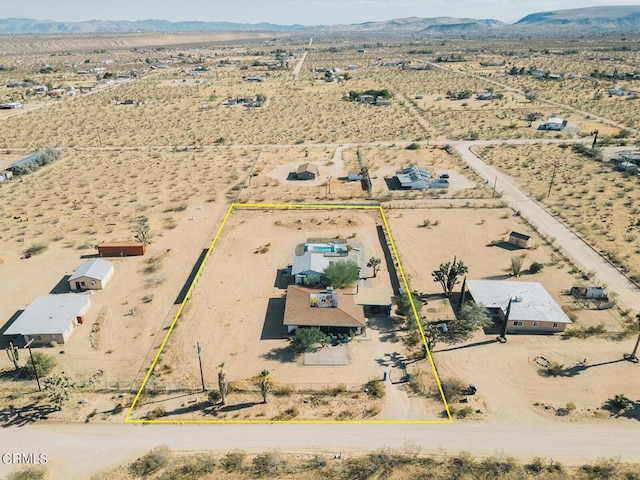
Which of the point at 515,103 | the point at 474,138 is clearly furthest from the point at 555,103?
the point at 474,138

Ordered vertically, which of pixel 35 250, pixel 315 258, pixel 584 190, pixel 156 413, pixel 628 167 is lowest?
pixel 156 413

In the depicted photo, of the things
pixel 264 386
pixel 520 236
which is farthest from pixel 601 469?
pixel 520 236

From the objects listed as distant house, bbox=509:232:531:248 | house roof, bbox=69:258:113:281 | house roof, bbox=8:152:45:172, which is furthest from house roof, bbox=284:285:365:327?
house roof, bbox=8:152:45:172

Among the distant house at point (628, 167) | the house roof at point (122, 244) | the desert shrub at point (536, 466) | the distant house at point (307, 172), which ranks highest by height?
the distant house at point (628, 167)

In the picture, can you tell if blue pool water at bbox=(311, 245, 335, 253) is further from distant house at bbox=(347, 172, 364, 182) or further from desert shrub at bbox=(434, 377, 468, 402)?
distant house at bbox=(347, 172, 364, 182)

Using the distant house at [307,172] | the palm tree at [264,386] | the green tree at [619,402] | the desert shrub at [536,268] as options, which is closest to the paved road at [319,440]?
the green tree at [619,402]

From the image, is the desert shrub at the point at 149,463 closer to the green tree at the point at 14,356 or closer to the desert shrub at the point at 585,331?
the green tree at the point at 14,356

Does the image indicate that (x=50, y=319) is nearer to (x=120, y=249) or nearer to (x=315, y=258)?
(x=120, y=249)
